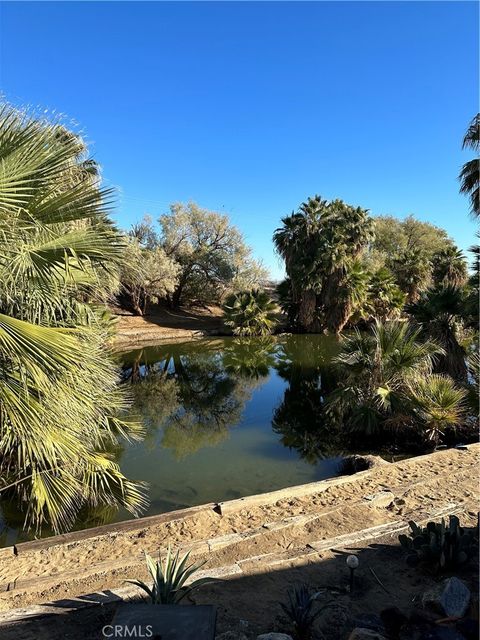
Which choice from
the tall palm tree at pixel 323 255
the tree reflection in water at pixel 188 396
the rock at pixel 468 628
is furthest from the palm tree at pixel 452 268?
the rock at pixel 468 628

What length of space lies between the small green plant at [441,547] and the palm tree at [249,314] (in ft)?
78.8

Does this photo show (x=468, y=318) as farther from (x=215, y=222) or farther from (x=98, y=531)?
(x=215, y=222)

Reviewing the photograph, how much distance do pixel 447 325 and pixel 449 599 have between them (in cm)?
869

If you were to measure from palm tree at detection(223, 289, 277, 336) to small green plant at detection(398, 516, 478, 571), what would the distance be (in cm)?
2403

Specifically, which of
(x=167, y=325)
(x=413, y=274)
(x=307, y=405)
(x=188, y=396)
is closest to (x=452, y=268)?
(x=413, y=274)

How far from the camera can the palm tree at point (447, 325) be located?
10383 mm

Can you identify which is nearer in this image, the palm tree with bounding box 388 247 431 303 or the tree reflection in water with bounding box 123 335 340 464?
the tree reflection in water with bounding box 123 335 340 464

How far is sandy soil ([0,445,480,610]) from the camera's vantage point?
368 cm

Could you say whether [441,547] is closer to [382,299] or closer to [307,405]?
[307,405]

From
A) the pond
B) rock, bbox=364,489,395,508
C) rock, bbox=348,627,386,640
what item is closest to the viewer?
rock, bbox=348,627,386,640

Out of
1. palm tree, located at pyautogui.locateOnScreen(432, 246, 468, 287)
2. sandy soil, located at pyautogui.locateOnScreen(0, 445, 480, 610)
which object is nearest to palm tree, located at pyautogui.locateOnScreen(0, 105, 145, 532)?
sandy soil, located at pyautogui.locateOnScreen(0, 445, 480, 610)

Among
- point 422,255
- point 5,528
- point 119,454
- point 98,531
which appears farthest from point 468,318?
point 422,255

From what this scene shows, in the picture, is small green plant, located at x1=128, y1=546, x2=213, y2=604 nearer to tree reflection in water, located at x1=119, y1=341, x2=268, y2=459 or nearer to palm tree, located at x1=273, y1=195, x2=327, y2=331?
tree reflection in water, located at x1=119, y1=341, x2=268, y2=459

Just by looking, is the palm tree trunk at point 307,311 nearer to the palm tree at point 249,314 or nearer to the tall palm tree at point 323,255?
the tall palm tree at point 323,255
